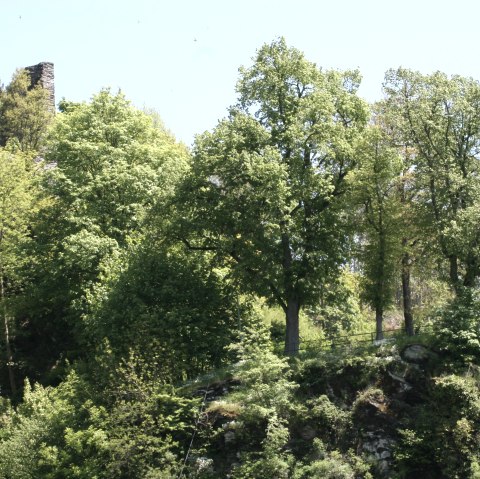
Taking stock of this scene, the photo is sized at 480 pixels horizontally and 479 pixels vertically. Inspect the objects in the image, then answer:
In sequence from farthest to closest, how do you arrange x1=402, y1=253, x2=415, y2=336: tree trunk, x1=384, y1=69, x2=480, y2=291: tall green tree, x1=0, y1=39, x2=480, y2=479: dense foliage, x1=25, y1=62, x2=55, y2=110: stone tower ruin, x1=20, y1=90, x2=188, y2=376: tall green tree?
x1=25, y1=62, x2=55, y2=110: stone tower ruin < x1=20, y1=90, x2=188, y2=376: tall green tree < x1=402, y1=253, x2=415, y2=336: tree trunk < x1=384, y1=69, x2=480, y2=291: tall green tree < x1=0, y1=39, x2=480, y2=479: dense foliage

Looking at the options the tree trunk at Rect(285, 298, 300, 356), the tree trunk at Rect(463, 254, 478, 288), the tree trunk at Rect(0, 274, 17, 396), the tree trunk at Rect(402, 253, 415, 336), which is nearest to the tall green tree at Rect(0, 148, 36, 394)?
the tree trunk at Rect(0, 274, 17, 396)

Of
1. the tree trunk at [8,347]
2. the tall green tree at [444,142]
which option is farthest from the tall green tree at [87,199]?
the tall green tree at [444,142]

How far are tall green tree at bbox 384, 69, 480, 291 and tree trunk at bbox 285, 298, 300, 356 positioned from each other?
605 centimetres

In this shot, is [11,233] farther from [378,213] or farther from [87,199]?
[378,213]

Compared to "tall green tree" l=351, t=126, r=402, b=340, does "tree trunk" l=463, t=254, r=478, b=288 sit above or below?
below

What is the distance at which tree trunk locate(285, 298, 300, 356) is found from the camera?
26375mm

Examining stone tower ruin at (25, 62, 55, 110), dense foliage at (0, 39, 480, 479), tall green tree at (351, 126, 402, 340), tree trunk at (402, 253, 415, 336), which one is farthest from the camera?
stone tower ruin at (25, 62, 55, 110)

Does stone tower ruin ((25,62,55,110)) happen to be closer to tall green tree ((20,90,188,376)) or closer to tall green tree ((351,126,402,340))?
tall green tree ((20,90,188,376))

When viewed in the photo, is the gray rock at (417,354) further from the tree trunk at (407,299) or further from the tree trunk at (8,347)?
the tree trunk at (8,347)

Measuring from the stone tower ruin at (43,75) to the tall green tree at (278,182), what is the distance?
118ft

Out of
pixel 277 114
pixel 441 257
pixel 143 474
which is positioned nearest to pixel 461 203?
pixel 441 257

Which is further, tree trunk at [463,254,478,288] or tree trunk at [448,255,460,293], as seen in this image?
tree trunk at [448,255,460,293]

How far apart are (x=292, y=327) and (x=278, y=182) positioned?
592 cm

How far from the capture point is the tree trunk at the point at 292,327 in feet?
86.5
